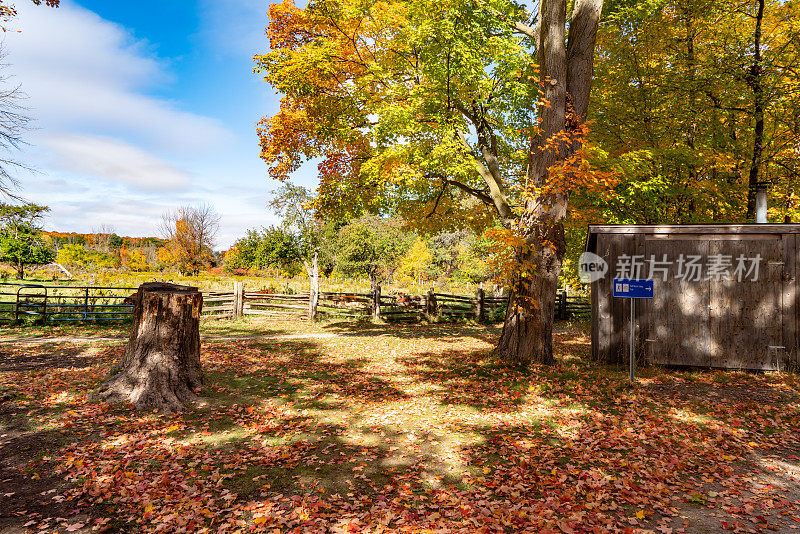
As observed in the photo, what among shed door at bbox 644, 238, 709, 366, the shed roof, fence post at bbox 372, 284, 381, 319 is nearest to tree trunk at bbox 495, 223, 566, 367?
the shed roof

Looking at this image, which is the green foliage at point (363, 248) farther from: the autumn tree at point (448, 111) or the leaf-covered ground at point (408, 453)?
the leaf-covered ground at point (408, 453)

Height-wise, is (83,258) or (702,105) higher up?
(702,105)

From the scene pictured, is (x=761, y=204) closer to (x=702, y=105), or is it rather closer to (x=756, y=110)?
(x=756, y=110)

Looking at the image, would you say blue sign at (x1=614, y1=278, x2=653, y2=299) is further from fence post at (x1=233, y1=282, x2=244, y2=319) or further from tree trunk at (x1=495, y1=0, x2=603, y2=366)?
fence post at (x1=233, y1=282, x2=244, y2=319)

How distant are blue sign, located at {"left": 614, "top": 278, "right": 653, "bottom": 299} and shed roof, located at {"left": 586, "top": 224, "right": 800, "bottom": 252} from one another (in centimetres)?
290

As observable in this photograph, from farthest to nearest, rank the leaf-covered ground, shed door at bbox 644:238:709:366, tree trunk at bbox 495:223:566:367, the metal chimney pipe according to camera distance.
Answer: the metal chimney pipe < shed door at bbox 644:238:709:366 < tree trunk at bbox 495:223:566:367 < the leaf-covered ground

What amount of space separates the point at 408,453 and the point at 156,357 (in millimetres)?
4271

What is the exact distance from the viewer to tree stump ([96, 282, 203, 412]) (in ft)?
20.7

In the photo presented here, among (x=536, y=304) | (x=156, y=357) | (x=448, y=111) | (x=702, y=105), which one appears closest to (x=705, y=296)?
(x=536, y=304)

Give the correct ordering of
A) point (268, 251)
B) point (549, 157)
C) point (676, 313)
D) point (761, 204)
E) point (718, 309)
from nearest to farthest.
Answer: point (549, 157) < point (718, 309) < point (676, 313) < point (761, 204) < point (268, 251)

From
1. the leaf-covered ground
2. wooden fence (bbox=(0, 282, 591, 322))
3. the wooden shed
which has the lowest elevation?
the leaf-covered ground

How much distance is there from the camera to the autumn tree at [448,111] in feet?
29.2

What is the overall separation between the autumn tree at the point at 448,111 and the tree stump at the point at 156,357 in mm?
6086

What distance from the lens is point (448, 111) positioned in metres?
10.6
